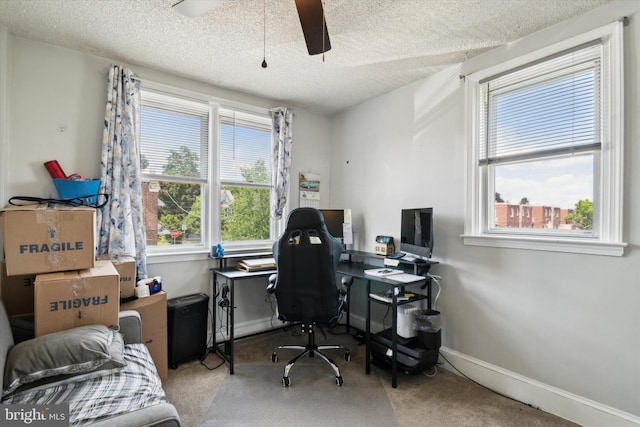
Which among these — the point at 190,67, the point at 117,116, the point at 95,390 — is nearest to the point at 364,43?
the point at 190,67

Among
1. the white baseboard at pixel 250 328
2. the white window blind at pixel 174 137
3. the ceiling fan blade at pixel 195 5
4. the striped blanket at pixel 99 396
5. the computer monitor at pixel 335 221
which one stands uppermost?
the ceiling fan blade at pixel 195 5

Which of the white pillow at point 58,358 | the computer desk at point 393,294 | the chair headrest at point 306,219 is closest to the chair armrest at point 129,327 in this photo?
the white pillow at point 58,358

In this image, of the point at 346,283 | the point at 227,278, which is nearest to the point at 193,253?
the point at 227,278

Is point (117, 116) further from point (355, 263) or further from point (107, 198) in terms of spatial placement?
point (355, 263)

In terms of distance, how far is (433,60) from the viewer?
8.43 ft

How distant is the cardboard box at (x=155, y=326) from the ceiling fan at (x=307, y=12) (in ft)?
6.54

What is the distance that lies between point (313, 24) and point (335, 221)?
2198 millimetres

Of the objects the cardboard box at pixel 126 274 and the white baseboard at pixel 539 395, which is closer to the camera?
the white baseboard at pixel 539 395

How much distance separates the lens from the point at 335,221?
3.50 metres

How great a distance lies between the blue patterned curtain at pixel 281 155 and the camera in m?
3.47

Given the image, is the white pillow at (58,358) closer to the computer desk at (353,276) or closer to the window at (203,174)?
the computer desk at (353,276)

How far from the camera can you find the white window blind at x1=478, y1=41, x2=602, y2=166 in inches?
78.0

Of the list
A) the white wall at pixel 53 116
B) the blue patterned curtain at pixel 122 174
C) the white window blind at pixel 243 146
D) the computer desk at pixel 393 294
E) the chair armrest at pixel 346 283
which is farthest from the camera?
the white window blind at pixel 243 146

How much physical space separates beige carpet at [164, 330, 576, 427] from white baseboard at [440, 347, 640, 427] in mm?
59
